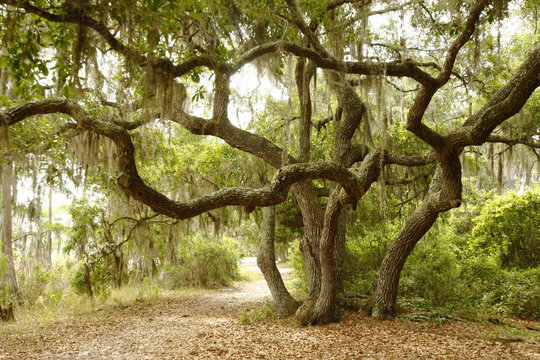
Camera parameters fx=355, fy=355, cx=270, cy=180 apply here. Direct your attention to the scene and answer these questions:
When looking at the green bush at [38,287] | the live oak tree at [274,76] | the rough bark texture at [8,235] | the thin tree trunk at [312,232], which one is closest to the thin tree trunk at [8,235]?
the rough bark texture at [8,235]

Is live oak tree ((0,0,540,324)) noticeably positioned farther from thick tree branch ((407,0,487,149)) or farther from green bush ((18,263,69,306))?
green bush ((18,263,69,306))

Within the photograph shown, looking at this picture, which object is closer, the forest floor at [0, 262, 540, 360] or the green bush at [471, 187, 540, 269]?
the forest floor at [0, 262, 540, 360]

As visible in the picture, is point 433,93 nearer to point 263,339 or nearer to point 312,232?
point 312,232

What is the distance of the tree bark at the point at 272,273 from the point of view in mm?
7516

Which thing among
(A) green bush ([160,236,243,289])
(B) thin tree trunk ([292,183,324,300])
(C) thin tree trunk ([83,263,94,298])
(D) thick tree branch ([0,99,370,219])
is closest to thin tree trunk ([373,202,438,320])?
(B) thin tree trunk ([292,183,324,300])

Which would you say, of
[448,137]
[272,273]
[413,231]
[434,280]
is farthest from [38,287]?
[448,137]

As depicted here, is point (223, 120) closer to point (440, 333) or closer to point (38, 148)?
point (38, 148)

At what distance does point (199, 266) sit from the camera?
47.3 feet

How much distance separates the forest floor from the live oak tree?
85cm

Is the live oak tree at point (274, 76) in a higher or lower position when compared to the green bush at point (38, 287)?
higher

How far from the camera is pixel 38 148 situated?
551 centimetres

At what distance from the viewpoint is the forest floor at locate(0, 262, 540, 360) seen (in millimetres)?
4633

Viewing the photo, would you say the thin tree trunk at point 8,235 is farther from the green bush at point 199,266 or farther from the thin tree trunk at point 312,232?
the thin tree trunk at point 312,232

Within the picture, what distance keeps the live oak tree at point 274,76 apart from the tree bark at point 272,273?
0.03 m
